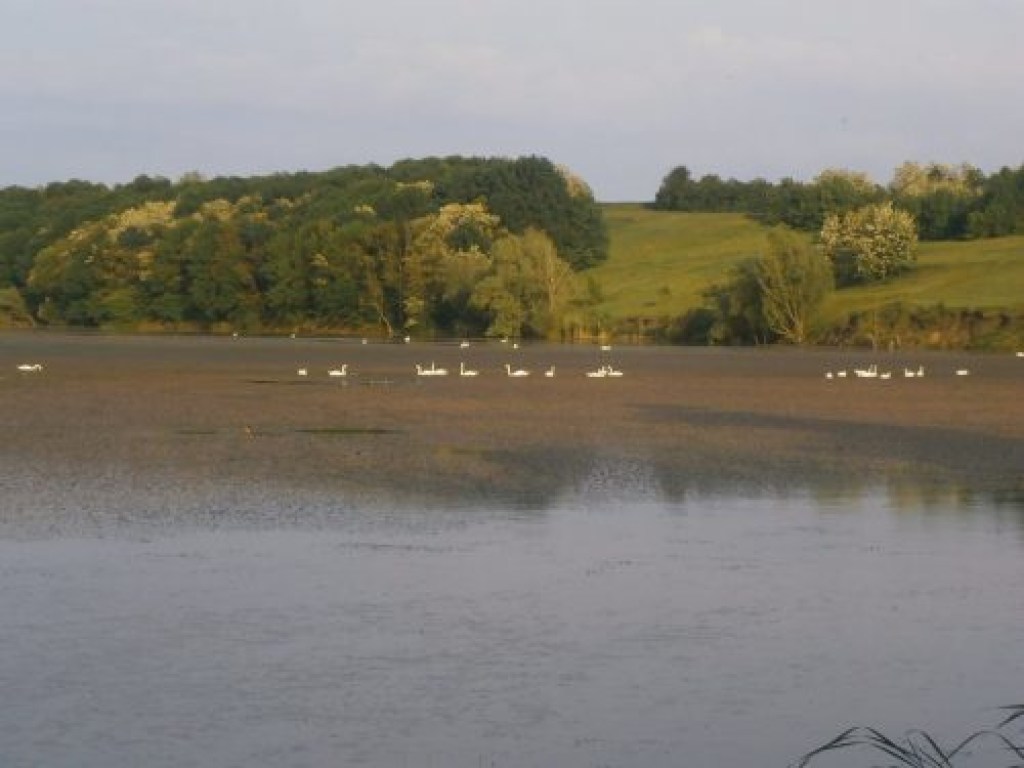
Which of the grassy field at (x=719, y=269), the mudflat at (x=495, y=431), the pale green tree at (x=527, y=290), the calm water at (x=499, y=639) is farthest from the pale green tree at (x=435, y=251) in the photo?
the calm water at (x=499, y=639)

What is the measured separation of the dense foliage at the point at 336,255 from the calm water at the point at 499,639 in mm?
75846

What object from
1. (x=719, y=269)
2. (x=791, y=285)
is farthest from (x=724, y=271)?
(x=791, y=285)

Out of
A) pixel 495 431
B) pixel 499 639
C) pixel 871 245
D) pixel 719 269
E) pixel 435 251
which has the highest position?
pixel 435 251

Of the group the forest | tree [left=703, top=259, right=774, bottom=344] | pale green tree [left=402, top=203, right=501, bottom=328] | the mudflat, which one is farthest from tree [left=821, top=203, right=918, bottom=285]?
the mudflat

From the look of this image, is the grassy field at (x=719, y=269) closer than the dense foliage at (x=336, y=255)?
Yes

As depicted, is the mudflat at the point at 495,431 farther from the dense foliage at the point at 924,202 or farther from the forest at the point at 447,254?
the dense foliage at the point at 924,202

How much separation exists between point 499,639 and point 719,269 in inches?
3528

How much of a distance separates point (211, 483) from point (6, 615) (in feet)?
28.8

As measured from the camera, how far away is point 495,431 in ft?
100

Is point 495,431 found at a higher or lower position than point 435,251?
lower

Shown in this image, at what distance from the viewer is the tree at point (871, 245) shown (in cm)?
9131

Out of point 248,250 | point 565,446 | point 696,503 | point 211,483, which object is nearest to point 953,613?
point 696,503

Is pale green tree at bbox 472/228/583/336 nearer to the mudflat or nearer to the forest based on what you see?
the forest

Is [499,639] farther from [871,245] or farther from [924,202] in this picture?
[924,202]
